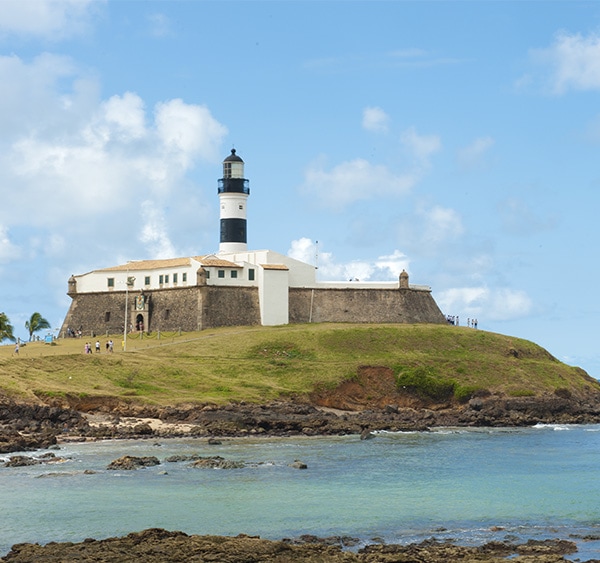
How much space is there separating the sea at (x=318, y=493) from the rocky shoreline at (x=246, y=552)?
1466 millimetres

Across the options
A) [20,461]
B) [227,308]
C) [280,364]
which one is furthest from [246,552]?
[227,308]

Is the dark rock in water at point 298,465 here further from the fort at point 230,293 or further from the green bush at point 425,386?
the fort at point 230,293

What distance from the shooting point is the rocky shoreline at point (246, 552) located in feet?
75.1

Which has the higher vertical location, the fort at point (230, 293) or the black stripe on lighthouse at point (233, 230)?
the black stripe on lighthouse at point (233, 230)

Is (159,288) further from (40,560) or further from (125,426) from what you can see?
(40,560)

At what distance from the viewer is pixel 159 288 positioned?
85312 mm

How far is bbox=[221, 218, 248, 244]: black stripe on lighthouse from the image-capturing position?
88750 mm

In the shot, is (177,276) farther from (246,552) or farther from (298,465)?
(246,552)

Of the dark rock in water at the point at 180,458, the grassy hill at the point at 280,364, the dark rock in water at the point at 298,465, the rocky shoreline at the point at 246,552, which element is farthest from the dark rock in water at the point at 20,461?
the rocky shoreline at the point at 246,552

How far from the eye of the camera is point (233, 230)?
88.8 m

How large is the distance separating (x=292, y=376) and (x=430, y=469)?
2880cm

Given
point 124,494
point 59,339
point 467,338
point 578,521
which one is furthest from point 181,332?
point 578,521

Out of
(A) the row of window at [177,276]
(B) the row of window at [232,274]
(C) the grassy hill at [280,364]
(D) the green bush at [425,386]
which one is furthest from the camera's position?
(A) the row of window at [177,276]

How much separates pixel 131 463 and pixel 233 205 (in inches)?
1936
